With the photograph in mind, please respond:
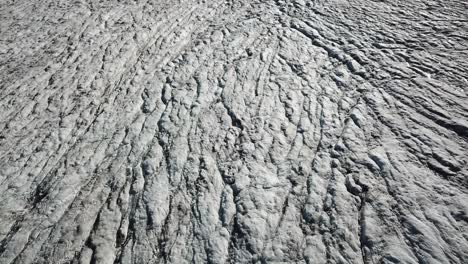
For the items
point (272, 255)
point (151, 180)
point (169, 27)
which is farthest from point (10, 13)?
point (272, 255)

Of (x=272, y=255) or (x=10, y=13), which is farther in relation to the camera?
(x=10, y=13)

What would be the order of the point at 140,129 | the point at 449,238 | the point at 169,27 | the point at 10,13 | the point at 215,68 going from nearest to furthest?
the point at 449,238
the point at 140,129
the point at 215,68
the point at 169,27
the point at 10,13

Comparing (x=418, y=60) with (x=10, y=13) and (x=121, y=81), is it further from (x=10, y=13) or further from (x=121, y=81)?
(x=10, y=13)

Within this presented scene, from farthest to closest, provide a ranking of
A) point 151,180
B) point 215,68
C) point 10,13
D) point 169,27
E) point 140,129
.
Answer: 1. point 10,13
2. point 169,27
3. point 215,68
4. point 140,129
5. point 151,180

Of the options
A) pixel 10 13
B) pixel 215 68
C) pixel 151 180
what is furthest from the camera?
pixel 10 13

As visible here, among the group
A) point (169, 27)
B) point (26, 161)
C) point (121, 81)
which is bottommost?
point (26, 161)

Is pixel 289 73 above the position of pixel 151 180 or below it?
above

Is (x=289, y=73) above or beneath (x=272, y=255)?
above

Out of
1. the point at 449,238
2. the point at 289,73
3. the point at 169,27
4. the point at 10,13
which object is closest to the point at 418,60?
the point at 289,73

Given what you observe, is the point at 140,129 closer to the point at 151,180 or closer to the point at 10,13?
the point at 151,180
